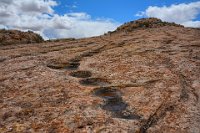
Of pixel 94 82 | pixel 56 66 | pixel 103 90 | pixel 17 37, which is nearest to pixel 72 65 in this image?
pixel 56 66

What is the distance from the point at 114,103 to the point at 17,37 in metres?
17.2

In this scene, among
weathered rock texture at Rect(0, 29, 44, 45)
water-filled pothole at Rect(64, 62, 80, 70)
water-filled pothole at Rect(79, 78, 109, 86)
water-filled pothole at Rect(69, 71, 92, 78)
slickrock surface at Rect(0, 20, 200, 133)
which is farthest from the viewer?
weathered rock texture at Rect(0, 29, 44, 45)

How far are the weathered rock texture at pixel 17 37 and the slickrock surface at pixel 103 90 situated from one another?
665 cm

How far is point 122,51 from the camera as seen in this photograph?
17766 mm

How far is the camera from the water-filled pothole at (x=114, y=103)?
998cm

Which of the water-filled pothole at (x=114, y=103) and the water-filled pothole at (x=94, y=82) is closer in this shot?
the water-filled pothole at (x=114, y=103)

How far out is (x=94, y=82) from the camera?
43.0ft

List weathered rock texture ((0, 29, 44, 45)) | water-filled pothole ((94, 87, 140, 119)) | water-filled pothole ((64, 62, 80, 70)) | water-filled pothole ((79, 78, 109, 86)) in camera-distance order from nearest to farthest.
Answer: water-filled pothole ((94, 87, 140, 119))
water-filled pothole ((79, 78, 109, 86))
water-filled pothole ((64, 62, 80, 70))
weathered rock texture ((0, 29, 44, 45))

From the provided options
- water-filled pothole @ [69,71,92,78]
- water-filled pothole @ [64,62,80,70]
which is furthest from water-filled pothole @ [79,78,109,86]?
water-filled pothole @ [64,62,80,70]

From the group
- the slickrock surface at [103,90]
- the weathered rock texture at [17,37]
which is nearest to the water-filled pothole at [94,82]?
the slickrock surface at [103,90]

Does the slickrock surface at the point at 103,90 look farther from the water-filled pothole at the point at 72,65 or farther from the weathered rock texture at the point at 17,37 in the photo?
the weathered rock texture at the point at 17,37

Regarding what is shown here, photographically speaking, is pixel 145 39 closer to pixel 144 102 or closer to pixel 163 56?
pixel 163 56

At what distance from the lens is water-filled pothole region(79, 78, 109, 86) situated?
12.8 meters

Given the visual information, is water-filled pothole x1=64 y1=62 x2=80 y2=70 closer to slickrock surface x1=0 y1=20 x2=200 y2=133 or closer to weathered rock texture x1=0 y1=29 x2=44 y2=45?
slickrock surface x1=0 y1=20 x2=200 y2=133
